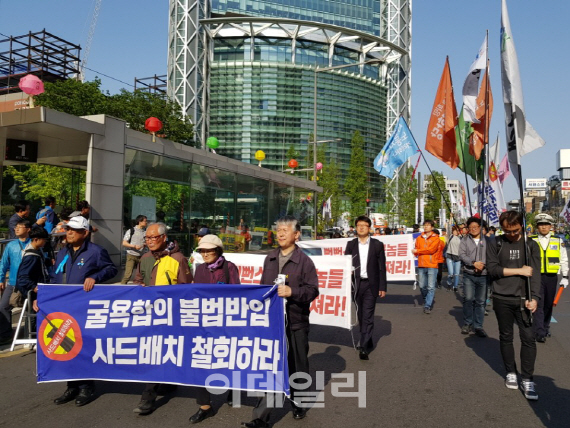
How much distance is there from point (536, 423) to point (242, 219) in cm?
1451

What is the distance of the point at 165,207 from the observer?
13.9 m

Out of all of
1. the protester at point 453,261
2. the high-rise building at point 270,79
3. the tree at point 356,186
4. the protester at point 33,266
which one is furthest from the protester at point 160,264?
the high-rise building at point 270,79

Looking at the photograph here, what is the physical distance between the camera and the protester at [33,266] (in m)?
5.95

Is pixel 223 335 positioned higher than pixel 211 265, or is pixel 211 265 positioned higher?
pixel 211 265

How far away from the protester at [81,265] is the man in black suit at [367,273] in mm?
3303

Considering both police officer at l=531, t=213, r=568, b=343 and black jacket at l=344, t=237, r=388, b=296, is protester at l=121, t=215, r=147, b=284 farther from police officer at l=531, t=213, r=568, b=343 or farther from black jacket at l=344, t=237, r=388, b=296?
police officer at l=531, t=213, r=568, b=343

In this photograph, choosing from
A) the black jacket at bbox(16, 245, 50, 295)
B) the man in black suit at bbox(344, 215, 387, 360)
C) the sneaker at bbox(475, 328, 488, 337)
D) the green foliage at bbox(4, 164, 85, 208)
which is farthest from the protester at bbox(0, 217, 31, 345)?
the green foliage at bbox(4, 164, 85, 208)

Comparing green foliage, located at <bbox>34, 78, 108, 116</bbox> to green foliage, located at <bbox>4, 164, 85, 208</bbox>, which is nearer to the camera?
green foliage, located at <bbox>4, 164, 85, 208</bbox>

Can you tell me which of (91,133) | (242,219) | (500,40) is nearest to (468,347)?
(500,40)

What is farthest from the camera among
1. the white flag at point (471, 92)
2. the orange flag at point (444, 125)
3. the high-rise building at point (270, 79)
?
the high-rise building at point (270, 79)

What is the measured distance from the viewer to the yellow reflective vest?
7.21 metres

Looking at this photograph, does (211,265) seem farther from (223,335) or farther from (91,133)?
(91,133)

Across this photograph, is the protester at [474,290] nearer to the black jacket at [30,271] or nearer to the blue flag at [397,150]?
the blue flag at [397,150]

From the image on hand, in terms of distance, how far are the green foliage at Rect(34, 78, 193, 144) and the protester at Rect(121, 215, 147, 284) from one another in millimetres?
22272
